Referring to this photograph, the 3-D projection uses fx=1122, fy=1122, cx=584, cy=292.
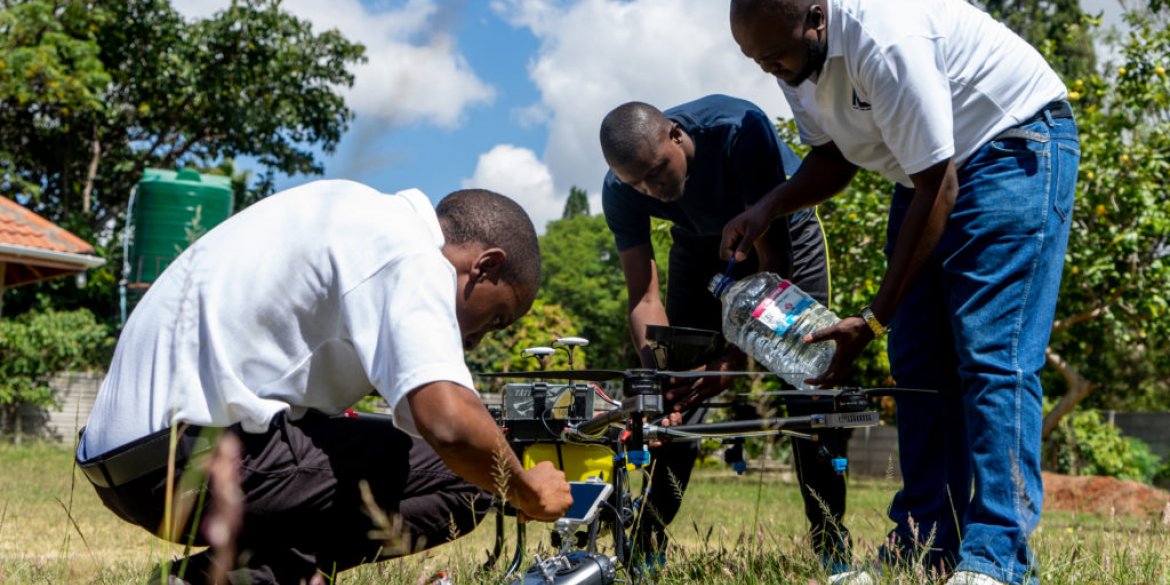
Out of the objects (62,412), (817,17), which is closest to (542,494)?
(817,17)

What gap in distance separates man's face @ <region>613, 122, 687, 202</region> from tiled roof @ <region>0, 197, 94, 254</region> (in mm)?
12959

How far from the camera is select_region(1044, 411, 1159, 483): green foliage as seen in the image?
1962 centimetres

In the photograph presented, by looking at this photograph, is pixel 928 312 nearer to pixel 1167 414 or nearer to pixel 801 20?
pixel 801 20

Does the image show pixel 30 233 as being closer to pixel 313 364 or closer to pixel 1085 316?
pixel 1085 316

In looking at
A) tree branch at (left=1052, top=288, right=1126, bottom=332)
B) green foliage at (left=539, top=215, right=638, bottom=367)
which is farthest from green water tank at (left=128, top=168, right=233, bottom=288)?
green foliage at (left=539, top=215, right=638, bottom=367)

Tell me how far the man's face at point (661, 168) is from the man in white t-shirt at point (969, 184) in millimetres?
934

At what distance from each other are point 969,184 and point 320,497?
1912 mm

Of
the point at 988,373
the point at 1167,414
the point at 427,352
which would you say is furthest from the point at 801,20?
the point at 1167,414

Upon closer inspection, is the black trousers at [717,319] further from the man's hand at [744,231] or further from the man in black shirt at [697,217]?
the man's hand at [744,231]

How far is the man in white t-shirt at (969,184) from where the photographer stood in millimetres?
2891

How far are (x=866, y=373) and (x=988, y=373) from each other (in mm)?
15280

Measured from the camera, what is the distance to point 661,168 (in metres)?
4.18

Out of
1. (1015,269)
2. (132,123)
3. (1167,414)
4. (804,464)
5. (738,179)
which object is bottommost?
(1167,414)

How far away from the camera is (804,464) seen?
162 inches
